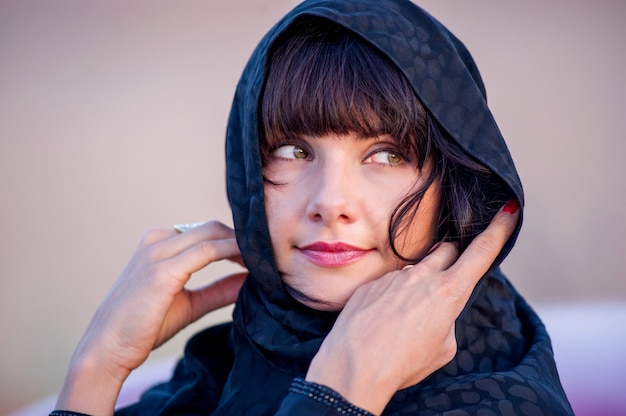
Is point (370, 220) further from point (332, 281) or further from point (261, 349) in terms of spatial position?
point (261, 349)

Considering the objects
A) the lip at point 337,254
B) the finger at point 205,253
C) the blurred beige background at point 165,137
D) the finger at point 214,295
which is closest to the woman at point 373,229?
the lip at point 337,254

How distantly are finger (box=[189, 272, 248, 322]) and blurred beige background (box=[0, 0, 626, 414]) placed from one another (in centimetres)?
203

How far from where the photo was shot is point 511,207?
124cm

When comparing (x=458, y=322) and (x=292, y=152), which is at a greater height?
(x=292, y=152)

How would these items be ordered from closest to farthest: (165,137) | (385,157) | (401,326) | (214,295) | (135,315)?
(401,326)
(385,157)
(135,315)
(214,295)
(165,137)

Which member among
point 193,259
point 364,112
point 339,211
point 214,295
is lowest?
point 214,295

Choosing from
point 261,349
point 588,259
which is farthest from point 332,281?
point 588,259

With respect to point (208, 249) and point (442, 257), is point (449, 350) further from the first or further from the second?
point (208, 249)

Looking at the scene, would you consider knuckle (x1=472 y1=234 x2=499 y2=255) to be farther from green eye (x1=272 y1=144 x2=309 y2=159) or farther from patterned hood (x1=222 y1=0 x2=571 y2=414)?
green eye (x1=272 y1=144 x2=309 y2=159)

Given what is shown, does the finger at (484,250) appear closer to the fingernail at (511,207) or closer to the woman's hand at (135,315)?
the fingernail at (511,207)

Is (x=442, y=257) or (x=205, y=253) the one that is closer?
(x=442, y=257)

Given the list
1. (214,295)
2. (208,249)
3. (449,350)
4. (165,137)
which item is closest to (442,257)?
(449,350)

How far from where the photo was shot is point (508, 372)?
1171 mm

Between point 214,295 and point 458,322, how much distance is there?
66cm
